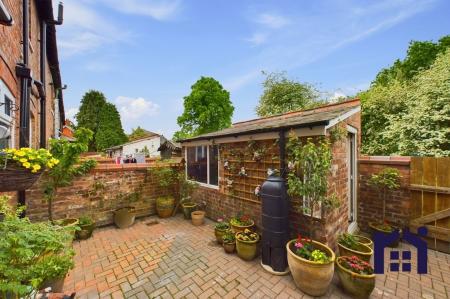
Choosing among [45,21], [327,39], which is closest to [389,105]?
[327,39]

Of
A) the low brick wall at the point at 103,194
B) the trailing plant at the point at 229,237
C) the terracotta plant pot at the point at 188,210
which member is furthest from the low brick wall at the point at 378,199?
the low brick wall at the point at 103,194

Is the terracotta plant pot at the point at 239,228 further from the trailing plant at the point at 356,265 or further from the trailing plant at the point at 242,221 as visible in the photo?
the trailing plant at the point at 356,265

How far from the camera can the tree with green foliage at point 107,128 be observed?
31.8 m

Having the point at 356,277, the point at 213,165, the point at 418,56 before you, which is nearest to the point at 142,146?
the point at 213,165

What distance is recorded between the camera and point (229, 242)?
4.38 metres

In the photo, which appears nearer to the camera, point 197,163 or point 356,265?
point 356,265

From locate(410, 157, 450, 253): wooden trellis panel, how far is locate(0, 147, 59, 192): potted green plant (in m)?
6.90

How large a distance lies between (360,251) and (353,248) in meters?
0.12

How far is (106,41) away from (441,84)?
12374 millimetres

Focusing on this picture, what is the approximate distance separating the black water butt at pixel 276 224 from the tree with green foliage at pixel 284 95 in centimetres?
1632

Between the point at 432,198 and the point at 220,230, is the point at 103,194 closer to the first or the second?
the point at 220,230

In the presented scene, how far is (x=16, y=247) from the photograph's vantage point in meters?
1.84

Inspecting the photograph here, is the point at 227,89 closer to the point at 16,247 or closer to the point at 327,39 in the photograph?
the point at 327,39

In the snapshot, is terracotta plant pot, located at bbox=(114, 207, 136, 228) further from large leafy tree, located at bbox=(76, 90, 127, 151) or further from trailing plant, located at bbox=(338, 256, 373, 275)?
large leafy tree, located at bbox=(76, 90, 127, 151)
